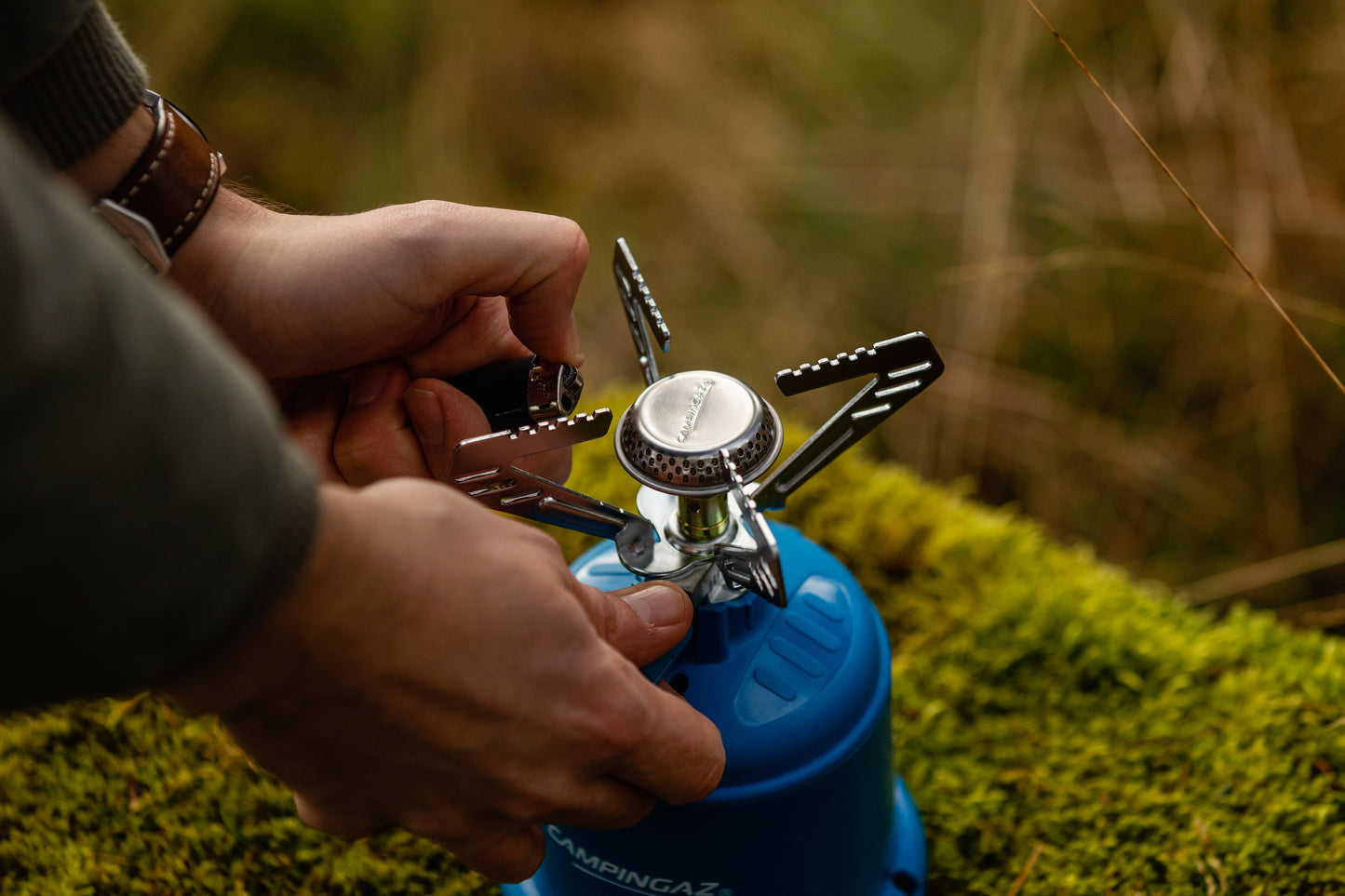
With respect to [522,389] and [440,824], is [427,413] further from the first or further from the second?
[440,824]

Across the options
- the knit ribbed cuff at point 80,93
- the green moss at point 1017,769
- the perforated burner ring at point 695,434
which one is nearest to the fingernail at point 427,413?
the perforated burner ring at point 695,434

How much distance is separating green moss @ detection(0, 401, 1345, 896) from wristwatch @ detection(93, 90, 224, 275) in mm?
587

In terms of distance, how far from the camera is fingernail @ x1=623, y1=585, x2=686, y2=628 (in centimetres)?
75

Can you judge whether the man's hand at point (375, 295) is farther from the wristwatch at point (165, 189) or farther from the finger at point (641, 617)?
the finger at point (641, 617)

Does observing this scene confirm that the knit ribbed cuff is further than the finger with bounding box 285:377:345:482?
No

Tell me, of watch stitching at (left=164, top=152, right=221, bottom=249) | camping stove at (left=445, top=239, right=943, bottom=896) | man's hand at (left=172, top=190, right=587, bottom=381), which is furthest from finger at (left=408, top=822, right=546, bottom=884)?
watch stitching at (left=164, top=152, right=221, bottom=249)

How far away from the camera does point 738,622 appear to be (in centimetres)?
81

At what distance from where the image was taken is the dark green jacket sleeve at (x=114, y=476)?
1.37 feet

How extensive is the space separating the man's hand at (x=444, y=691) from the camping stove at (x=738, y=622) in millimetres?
109

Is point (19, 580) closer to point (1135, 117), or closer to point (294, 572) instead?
point (294, 572)

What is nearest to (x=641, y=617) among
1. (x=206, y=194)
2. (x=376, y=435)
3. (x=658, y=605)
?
(x=658, y=605)

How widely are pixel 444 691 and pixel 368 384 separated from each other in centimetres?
50

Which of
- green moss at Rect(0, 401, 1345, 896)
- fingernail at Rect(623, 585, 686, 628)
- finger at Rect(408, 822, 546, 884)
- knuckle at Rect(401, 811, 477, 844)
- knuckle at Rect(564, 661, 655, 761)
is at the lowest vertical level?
green moss at Rect(0, 401, 1345, 896)

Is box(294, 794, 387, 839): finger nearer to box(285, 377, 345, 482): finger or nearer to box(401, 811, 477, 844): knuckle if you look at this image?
box(401, 811, 477, 844): knuckle
